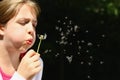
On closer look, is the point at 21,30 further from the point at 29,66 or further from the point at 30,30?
the point at 29,66

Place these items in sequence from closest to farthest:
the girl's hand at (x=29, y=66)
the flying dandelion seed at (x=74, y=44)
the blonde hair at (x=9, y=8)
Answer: the girl's hand at (x=29, y=66)
the blonde hair at (x=9, y=8)
the flying dandelion seed at (x=74, y=44)

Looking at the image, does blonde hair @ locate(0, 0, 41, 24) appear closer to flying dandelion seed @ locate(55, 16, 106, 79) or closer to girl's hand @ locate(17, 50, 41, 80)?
girl's hand @ locate(17, 50, 41, 80)

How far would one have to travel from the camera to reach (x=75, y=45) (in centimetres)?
398

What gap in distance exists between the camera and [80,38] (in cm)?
417

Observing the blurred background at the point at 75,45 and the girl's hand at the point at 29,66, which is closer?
the girl's hand at the point at 29,66

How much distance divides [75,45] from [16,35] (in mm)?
1659

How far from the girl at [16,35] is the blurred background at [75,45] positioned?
4.61 feet

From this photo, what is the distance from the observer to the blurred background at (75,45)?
3.96 meters

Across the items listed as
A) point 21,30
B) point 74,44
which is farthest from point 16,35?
point 74,44

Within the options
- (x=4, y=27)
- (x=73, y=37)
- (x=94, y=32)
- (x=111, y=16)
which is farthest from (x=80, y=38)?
(x=4, y=27)

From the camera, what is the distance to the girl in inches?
92.0

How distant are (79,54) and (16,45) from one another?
162cm

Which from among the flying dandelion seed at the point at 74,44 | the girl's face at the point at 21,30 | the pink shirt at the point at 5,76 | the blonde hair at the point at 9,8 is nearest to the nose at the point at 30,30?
the girl's face at the point at 21,30

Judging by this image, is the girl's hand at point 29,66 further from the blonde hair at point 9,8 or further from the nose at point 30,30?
the blonde hair at point 9,8
